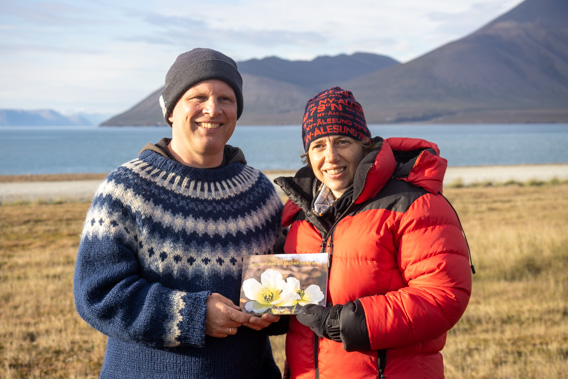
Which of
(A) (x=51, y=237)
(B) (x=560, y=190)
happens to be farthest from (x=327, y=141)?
(B) (x=560, y=190)

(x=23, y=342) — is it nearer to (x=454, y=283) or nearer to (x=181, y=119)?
(x=181, y=119)

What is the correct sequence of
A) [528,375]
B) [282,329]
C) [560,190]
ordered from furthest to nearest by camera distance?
[560,190] → [528,375] → [282,329]

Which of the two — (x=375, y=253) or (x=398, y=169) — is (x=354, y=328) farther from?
(x=398, y=169)

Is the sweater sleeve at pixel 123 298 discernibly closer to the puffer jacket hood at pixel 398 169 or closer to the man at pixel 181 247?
the man at pixel 181 247

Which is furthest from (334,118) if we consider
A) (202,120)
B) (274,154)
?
(274,154)

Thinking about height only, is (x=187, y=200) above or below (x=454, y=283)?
above

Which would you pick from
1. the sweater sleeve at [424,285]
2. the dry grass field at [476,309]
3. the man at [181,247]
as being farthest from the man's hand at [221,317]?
the dry grass field at [476,309]
